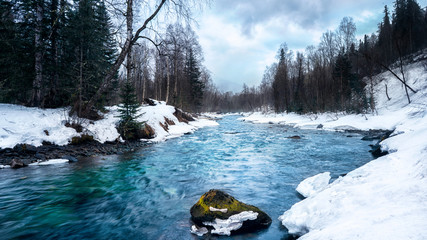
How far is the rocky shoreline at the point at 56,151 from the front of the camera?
725cm

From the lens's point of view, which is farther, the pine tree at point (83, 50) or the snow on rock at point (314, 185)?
the pine tree at point (83, 50)

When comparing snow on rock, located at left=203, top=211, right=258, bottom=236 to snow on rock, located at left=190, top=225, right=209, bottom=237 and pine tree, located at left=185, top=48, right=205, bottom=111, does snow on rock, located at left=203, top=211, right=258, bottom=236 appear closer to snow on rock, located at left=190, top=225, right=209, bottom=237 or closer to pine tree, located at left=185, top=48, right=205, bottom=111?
snow on rock, located at left=190, top=225, right=209, bottom=237

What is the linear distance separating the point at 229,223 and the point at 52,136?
979cm

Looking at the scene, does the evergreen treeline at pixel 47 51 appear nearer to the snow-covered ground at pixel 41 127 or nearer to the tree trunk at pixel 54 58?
the tree trunk at pixel 54 58

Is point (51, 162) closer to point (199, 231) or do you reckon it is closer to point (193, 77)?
point (199, 231)

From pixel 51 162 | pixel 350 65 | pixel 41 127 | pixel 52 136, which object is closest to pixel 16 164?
pixel 51 162

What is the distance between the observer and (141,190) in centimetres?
545

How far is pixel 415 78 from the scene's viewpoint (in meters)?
21.7

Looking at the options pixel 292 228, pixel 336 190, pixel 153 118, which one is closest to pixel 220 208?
pixel 292 228

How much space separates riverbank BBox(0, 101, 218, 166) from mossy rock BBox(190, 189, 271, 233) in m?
7.36

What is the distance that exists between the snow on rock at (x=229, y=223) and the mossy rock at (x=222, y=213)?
0.05 metres

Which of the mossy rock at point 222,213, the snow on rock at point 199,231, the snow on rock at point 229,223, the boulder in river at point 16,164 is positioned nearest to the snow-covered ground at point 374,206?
the mossy rock at point 222,213

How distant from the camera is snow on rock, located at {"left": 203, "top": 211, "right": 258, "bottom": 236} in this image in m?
3.10

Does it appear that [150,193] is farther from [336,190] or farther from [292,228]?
[336,190]
